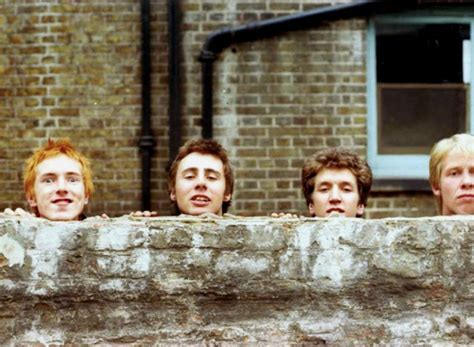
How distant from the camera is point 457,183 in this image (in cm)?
331

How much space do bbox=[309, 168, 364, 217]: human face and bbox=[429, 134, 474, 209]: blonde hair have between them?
0.33 meters

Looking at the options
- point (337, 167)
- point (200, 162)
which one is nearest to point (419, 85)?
point (337, 167)

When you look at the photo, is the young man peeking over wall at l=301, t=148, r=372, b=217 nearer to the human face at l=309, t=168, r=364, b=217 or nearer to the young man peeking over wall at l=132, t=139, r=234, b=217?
the human face at l=309, t=168, r=364, b=217

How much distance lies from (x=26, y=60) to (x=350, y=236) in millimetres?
4719

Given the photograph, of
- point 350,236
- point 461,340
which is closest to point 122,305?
point 350,236

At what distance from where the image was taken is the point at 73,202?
10.5 ft

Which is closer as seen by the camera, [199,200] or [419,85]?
[199,200]

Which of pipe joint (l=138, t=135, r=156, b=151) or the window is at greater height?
the window

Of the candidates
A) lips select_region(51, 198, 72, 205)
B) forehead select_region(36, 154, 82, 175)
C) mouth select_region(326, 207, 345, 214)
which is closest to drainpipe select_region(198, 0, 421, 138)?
mouth select_region(326, 207, 345, 214)

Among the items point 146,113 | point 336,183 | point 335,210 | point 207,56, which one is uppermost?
point 207,56

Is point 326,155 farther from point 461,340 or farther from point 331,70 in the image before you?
point 331,70

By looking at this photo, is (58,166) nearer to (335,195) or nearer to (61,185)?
(61,185)

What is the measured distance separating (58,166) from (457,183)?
5.22ft

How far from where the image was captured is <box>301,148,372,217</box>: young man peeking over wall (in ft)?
11.3
